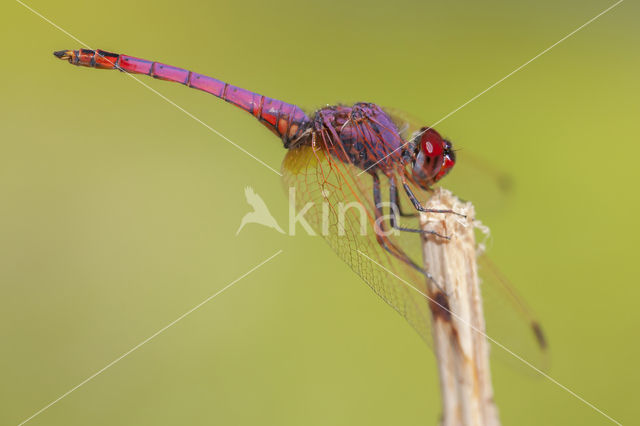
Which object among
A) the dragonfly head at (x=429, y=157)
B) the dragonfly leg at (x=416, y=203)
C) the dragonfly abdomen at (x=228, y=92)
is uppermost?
the dragonfly abdomen at (x=228, y=92)

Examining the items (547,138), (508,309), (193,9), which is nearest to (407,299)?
(508,309)

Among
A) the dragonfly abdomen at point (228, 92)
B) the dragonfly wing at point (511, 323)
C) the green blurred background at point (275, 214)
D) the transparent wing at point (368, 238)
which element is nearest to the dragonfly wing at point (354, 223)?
the transparent wing at point (368, 238)

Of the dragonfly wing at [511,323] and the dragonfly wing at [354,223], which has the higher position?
the dragonfly wing at [354,223]

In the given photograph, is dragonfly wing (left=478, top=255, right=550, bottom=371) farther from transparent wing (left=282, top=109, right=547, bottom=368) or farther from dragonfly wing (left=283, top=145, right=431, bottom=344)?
dragonfly wing (left=283, top=145, right=431, bottom=344)

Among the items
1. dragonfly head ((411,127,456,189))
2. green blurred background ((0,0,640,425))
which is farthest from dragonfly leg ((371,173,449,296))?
green blurred background ((0,0,640,425))

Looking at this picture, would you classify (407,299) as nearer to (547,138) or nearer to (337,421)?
(337,421)

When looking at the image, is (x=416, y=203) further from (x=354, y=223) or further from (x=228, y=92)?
(x=228, y=92)

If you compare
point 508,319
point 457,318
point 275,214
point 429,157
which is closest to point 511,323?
point 508,319

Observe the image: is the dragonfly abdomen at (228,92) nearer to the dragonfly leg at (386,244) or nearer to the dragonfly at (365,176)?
the dragonfly at (365,176)
